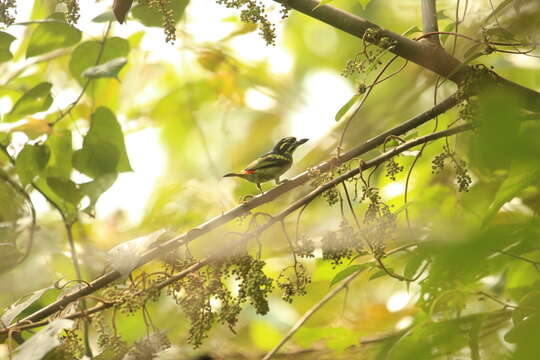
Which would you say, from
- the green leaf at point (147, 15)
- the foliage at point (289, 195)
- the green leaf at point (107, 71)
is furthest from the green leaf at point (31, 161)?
the green leaf at point (147, 15)

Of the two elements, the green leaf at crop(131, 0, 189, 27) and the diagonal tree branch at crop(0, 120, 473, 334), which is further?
the green leaf at crop(131, 0, 189, 27)

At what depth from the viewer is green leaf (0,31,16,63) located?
47.8 inches

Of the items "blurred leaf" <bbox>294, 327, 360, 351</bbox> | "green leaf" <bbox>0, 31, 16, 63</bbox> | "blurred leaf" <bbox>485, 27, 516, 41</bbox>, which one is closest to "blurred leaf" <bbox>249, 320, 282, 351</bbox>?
"blurred leaf" <bbox>294, 327, 360, 351</bbox>

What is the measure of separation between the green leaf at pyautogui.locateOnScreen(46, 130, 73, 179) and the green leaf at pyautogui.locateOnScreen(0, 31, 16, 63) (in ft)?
0.88

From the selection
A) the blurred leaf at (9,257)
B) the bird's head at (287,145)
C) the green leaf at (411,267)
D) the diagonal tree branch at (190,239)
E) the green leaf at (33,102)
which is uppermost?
the green leaf at (33,102)

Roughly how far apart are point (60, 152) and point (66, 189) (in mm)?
133

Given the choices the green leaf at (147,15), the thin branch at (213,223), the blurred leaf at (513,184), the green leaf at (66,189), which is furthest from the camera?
the green leaf at (66,189)

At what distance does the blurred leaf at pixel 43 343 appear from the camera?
79 cm

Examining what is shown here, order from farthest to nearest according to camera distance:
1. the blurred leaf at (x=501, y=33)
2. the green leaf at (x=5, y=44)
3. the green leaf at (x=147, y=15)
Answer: the green leaf at (x=147, y=15) < the green leaf at (x=5, y=44) < the blurred leaf at (x=501, y=33)

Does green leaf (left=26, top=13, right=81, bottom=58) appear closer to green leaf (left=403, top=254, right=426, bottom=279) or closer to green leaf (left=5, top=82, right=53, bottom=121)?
green leaf (left=5, top=82, right=53, bottom=121)

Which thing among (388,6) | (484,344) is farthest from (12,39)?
(388,6)

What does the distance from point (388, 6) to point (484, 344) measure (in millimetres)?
1710

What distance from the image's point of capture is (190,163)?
9.75ft

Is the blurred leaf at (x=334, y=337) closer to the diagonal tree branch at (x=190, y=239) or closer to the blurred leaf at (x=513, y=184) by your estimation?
the diagonal tree branch at (x=190, y=239)
